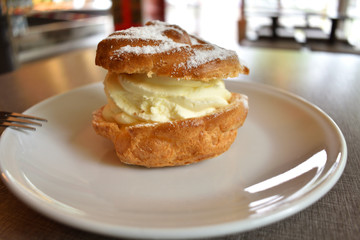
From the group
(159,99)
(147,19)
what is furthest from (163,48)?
(147,19)

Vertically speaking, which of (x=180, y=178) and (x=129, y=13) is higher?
(x=129, y=13)

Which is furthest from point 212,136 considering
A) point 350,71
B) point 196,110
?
point 350,71

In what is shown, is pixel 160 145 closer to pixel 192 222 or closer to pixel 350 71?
pixel 192 222

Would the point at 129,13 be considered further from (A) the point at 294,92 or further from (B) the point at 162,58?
(B) the point at 162,58

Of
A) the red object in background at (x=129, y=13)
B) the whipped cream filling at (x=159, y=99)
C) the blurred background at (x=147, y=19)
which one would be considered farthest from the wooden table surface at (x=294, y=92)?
the red object in background at (x=129, y=13)

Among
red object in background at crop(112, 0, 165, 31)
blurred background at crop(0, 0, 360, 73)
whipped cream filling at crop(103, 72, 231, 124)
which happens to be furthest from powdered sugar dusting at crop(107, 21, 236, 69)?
red object in background at crop(112, 0, 165, 31)
